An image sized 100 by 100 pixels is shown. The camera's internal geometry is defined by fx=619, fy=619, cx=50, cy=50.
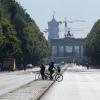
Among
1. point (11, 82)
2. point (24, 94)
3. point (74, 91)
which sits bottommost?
point (24, 94)

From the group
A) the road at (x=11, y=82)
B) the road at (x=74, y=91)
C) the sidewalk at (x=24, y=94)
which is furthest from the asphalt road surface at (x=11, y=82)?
the road at (x=74, y=91)

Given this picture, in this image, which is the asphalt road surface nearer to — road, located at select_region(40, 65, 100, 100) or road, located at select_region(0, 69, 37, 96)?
road, located at select_region(0, 69, 37, 96)

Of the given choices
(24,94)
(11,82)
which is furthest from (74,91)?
(11,82)

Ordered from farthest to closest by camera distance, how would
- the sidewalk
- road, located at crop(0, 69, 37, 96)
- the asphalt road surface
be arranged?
road, located at crop(0, 69, 37, 96)
the asphalt road surface
the sidewalk

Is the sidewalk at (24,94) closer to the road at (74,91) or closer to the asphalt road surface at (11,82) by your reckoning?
the road at (74,91)

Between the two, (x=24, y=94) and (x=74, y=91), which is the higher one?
(x=74, y=91)

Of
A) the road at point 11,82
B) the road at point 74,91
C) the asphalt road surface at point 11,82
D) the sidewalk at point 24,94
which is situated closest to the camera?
the sidewalk at point 24,94

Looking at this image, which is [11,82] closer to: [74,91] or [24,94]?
[74,91]

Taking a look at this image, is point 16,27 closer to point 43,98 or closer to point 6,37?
point 6,37

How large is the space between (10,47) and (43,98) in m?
96.8

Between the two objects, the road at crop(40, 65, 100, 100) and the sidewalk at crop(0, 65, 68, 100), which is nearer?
the sidewalk at crop(0, 65, 68, 100)

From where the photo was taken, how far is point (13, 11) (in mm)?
160375

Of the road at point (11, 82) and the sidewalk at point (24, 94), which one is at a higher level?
the road at point (11, 82)

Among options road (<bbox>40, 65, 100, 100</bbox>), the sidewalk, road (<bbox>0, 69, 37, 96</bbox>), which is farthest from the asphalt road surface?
road (<bbox>40, 65, 100, 100</bbox>)
